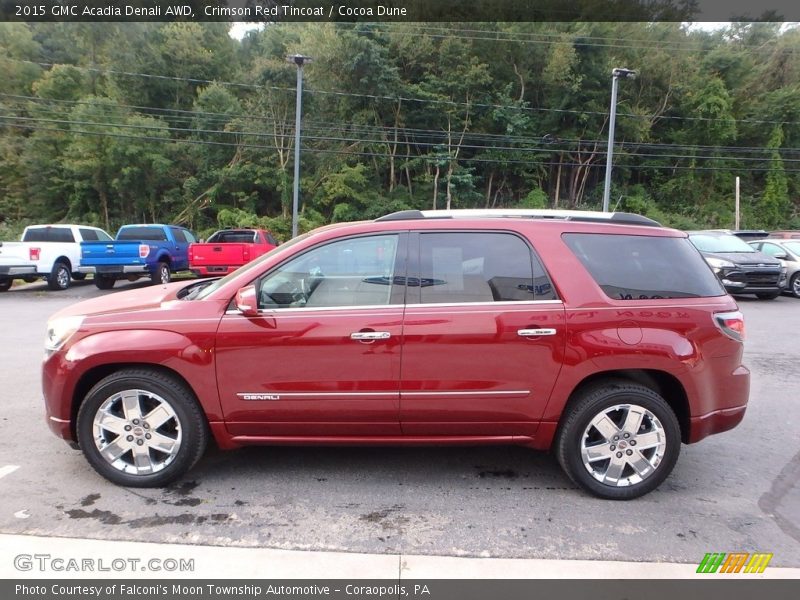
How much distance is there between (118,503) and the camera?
320 centimetres

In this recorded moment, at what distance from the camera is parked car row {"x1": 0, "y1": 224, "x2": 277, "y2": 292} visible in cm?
1319

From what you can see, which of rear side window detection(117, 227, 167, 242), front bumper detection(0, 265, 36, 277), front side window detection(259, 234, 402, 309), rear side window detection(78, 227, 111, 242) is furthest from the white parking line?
rear side window detection(78, 227, 111, 242)

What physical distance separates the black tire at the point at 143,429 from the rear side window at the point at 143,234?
43.7ft

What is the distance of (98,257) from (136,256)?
0.88 metres

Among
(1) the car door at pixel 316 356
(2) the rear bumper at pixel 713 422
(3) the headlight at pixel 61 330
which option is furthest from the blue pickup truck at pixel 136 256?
(2) the rear bumper at pixel 713 422

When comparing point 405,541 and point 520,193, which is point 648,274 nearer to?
point 405,541

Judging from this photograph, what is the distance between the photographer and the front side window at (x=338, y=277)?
334 centimetres

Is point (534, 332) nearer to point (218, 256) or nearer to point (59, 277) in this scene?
point (218, 256)

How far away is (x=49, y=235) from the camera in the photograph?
47.5 feet

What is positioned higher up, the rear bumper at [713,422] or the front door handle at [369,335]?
the front door handle at [369,335]

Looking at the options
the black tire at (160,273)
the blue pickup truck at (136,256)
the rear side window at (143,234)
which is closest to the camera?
the blue pickup truck at (136,256)

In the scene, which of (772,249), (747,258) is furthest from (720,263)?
(772,249)

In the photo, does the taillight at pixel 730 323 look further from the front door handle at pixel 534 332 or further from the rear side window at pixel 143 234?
the rear side window at pixel 143 234

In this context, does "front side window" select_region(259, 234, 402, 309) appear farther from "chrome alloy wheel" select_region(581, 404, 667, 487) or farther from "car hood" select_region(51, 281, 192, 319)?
"chrome alloy wheel" select_region(581, 404, 667, 487)
